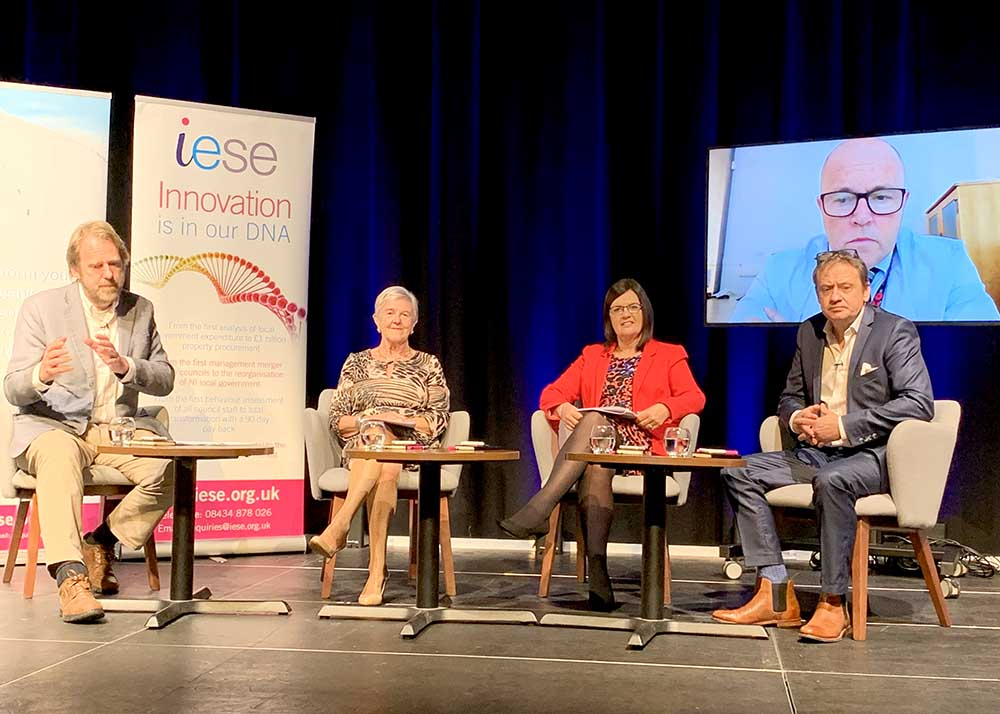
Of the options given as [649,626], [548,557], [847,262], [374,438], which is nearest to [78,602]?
[374,438]

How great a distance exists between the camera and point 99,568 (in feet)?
12.9

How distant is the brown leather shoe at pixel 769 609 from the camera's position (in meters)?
3.45

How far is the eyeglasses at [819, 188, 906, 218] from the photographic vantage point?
4.87 metres

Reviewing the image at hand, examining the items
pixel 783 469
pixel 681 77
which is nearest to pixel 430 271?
pixel 681 77

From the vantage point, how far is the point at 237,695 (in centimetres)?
250

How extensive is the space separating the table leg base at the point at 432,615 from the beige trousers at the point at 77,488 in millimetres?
795

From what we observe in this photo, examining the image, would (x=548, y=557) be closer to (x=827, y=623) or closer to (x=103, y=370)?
(x=827, y=623)

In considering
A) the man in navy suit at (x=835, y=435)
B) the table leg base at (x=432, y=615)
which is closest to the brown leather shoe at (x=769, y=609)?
the man in navy suit at (x=835, y=435)

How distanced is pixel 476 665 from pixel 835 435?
1469 millimetres

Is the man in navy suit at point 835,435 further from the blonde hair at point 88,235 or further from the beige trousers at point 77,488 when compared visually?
the blonde hair at point 88,235

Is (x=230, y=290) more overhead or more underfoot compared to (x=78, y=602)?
more overhead

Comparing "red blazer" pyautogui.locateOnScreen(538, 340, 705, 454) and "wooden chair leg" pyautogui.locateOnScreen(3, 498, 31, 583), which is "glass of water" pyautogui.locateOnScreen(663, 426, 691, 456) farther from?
"wooden chair leg" pyautogui.locateOnScreen(3, 498, 31, 583)

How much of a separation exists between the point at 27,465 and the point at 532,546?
8.66 ft

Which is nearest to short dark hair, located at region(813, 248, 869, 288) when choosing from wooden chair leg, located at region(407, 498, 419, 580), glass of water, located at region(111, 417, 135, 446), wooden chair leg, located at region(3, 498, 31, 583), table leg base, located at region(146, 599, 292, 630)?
wooden chair leg, located at region(407, 498, 419, 580)
